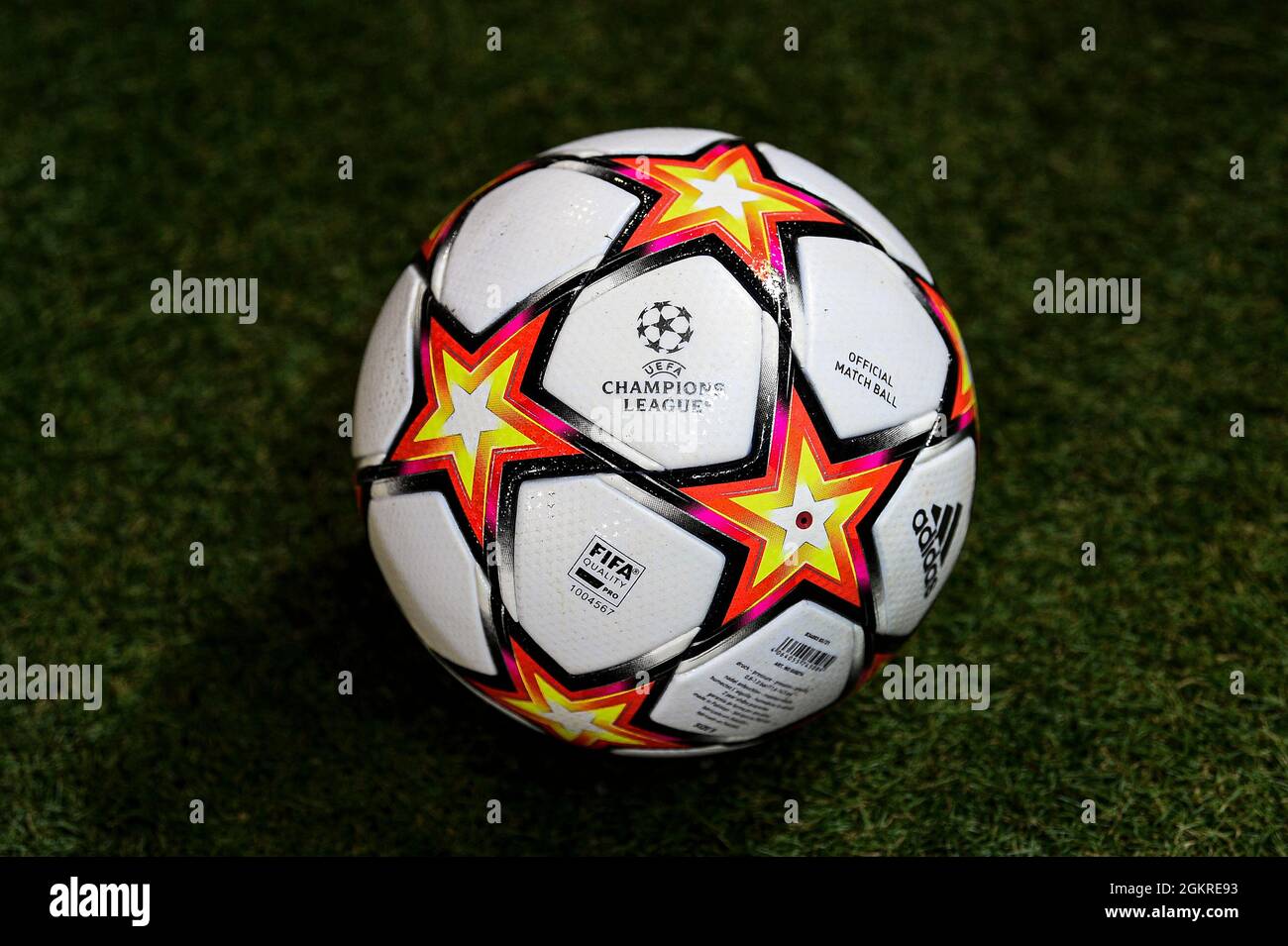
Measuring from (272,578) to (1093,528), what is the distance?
2.49 metres

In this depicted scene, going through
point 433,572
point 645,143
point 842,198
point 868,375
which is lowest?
point 433,572

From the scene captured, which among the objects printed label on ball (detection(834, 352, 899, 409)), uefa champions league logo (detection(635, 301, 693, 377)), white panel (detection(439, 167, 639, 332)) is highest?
white panel (detection(439, 167, 639, 332))

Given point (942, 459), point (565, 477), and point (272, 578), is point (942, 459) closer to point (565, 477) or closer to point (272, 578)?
point (565, 477)

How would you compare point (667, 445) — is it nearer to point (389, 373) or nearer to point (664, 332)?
point (664, 332)

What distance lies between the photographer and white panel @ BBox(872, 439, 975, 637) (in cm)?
236

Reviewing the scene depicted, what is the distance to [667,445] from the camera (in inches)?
86.0

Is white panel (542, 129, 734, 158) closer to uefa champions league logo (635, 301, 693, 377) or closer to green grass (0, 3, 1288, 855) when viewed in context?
uefa champions league logo (635, 301, 693, 377)

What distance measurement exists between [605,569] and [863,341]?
0.72m

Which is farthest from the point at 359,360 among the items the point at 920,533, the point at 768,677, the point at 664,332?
the point at 920,533

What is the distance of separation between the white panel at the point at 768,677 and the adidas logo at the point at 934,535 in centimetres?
23

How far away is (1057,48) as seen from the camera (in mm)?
4188

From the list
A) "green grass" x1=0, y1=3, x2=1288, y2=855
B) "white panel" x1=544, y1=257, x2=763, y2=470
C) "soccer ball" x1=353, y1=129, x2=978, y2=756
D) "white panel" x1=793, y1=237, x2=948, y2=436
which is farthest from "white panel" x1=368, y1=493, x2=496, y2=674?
"white panel" x1=793, y1=237, x2=948, y2=436

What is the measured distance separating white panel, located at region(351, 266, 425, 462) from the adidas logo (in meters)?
1.15

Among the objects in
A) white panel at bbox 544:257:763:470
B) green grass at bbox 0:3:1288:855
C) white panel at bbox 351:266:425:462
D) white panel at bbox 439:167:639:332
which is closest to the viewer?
white panel at bbox 544:257:763:470
